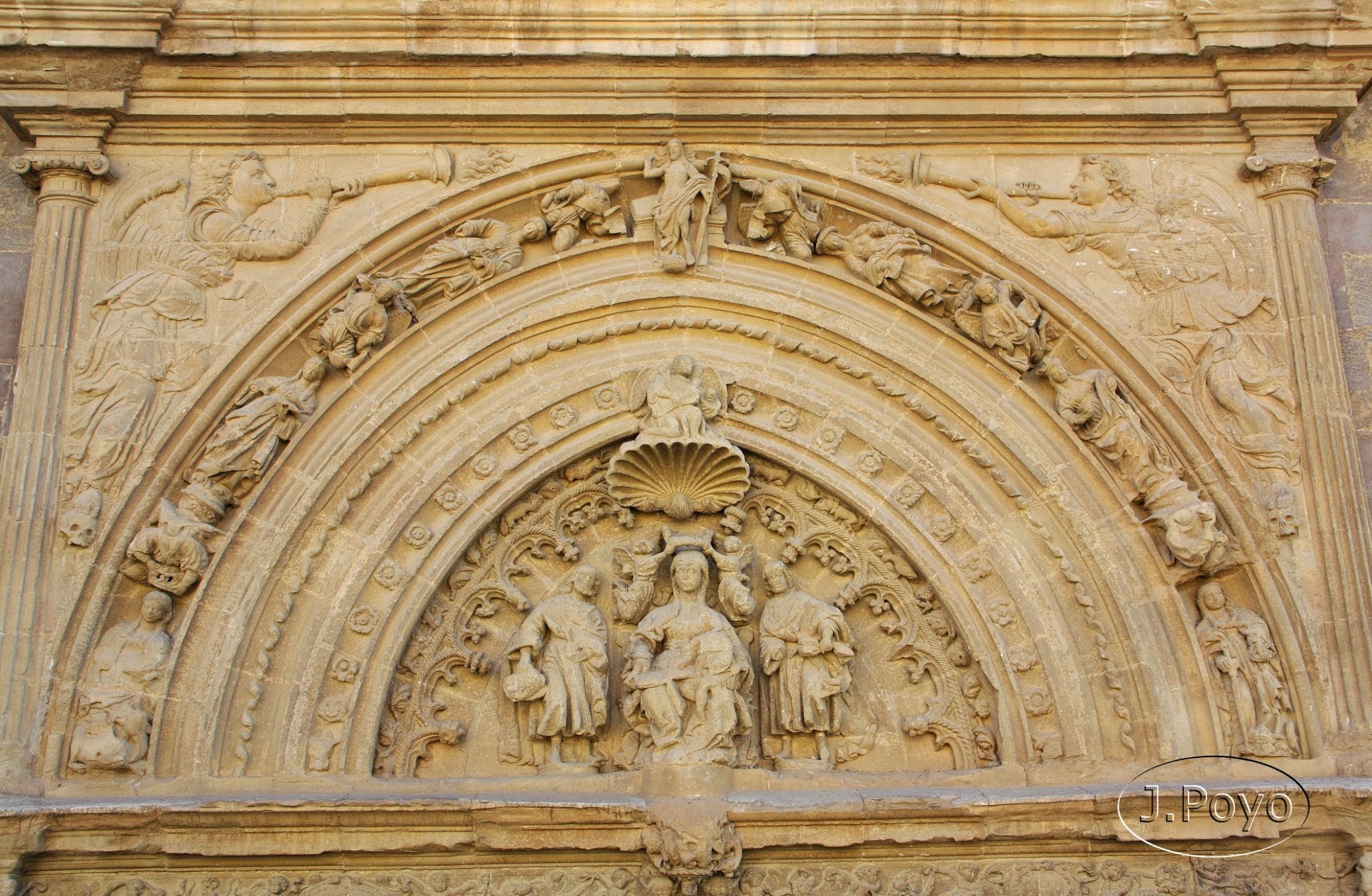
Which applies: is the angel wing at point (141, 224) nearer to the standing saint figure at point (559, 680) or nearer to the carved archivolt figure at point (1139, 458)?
the standing saint figure at point (559, 680)

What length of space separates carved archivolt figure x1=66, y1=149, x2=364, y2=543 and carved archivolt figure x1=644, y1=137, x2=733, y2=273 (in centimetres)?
152

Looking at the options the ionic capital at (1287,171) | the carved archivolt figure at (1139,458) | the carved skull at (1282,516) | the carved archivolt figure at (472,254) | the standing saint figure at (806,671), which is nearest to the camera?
the carved archivolt figure at (1139,458)

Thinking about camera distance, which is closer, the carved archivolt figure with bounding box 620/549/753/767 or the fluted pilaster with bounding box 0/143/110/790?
the fluted pilaster with bounding box 0/143/110/790

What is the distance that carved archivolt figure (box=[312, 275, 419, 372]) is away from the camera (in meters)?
6.87

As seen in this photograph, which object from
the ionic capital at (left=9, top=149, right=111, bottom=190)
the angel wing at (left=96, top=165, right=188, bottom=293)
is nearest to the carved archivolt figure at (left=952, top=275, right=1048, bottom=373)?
the angel wing at (left=96, top=165, right=188, bottom=293)

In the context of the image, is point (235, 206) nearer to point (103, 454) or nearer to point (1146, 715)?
point (103, 454)

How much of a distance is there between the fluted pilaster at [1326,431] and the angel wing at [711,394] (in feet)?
9.06

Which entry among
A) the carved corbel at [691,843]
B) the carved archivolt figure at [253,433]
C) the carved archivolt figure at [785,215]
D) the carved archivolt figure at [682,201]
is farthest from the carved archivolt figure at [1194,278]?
the carved archivolt figure at [253,433]

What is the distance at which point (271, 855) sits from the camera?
20.2 feet

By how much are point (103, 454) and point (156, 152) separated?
1675 millimetres

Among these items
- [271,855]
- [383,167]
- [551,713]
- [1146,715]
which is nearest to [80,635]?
[271,855]

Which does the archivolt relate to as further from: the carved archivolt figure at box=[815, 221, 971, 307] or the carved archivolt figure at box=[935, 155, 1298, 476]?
the carved archivolt figure at box=[935, 155, 1298, 476]

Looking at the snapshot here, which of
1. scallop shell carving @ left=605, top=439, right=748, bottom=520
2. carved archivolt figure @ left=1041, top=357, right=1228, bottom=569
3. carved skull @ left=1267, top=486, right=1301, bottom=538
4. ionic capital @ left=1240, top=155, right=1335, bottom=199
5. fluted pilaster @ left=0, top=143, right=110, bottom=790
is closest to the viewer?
fluted pilaster @ left=0, top=143, right=110, bottom=790

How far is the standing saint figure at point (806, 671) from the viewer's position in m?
6.73
